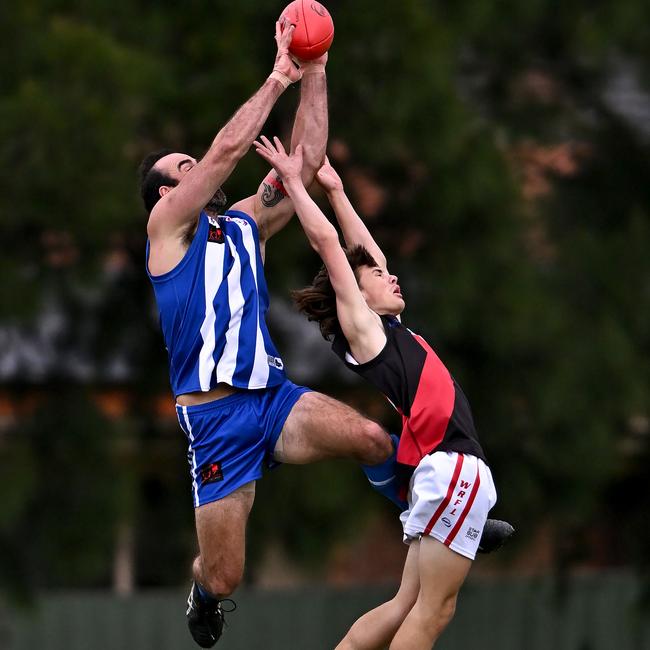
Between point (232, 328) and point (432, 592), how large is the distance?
154 centimetres

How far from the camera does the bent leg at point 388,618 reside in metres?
7.35

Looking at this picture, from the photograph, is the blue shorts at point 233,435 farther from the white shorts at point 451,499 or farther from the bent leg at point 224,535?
the white shorts at point 451,499

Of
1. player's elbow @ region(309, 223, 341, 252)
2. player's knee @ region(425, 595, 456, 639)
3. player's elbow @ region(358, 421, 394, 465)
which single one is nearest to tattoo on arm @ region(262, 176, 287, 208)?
player's elbow @ region(309, 223, 341, 252)

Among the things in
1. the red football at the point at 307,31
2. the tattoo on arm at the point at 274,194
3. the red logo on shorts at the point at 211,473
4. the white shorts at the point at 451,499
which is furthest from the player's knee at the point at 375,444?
the red football at the point at 307,31

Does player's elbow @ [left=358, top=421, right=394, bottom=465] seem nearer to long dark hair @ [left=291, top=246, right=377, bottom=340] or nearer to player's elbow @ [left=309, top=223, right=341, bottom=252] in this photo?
long dark hair @ [left=291, top=246, right=377, bottom=340]

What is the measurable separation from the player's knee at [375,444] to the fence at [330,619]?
7.97 m

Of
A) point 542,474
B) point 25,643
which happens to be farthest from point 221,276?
point 25,643

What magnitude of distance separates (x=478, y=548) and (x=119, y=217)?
233 inches

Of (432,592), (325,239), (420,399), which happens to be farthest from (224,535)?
(325,239)

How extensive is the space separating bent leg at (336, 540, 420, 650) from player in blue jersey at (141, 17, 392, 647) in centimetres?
51

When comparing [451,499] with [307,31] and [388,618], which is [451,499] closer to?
[388,618]

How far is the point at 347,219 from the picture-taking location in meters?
7.70

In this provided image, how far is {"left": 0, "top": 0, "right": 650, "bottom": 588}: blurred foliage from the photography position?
12.5 meters

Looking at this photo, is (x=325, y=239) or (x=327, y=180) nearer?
(x=325, y=239)
